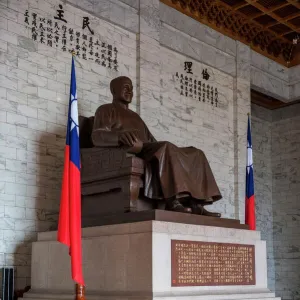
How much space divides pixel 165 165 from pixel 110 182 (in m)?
0.52

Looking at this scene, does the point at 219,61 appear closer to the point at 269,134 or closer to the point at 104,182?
the point at 269,134

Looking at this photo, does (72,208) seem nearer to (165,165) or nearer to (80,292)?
(80,292)

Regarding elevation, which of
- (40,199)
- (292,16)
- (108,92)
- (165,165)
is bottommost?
(40,199)

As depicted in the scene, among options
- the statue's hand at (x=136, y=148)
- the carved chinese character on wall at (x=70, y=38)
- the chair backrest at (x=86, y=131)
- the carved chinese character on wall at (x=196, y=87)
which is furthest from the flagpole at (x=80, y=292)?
the carved chinese character on wall at (x=196, y=87)

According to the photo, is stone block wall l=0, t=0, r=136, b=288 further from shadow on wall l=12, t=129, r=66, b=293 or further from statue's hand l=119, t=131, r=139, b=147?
statue's hand l=119, t=131, r=139, b=147

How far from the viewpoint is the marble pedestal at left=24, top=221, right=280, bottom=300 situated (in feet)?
14.3

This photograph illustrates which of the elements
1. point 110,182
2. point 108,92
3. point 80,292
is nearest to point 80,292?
point 80,292

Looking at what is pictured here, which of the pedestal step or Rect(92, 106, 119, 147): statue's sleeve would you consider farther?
Rect(92, 106, 119, 147): statue's sleeve

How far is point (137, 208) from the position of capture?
194 inches

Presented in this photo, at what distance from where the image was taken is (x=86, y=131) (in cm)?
558

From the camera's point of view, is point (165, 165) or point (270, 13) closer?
point (165, 165)

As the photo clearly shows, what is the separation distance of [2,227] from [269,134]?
6.84 meters

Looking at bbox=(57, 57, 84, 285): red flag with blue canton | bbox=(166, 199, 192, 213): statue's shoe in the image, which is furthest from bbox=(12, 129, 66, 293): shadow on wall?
bbox=(166, 199, 192, 213): statue's shoe

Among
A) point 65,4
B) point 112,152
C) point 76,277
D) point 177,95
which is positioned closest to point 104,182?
point 112,152
